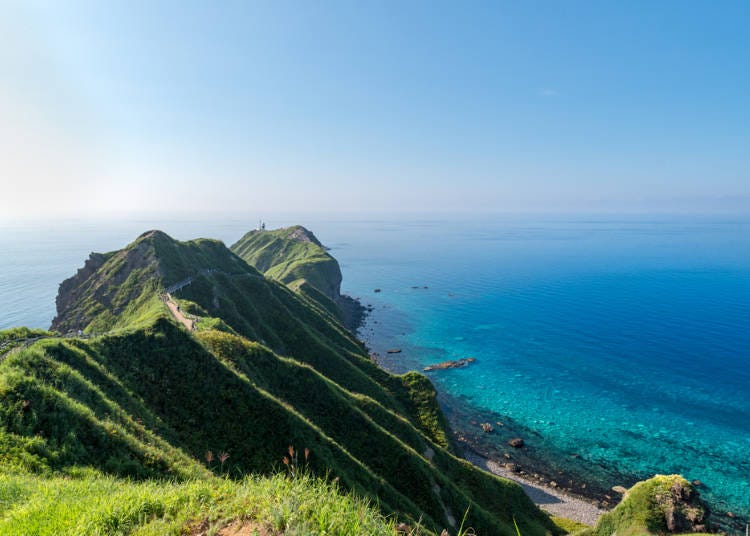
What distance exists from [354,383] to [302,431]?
30455 mm

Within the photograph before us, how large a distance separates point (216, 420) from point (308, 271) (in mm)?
118187

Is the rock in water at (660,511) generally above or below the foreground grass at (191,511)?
below

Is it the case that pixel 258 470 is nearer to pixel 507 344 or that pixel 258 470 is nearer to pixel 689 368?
pixel 507 344

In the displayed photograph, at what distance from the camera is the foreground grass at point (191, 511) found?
6812mm

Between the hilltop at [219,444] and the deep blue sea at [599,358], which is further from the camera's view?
the deep blue sea at [599,358]

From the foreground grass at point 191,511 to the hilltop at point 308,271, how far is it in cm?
10277

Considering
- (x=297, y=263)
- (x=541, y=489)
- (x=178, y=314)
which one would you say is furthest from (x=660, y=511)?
(x=297, y=263)

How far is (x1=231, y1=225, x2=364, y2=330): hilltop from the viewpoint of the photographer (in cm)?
11931

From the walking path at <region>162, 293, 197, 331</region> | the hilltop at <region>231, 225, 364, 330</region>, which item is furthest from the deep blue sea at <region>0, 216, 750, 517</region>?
the walking path at <region>162, 293, 197, 331</region>

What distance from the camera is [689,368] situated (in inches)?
3263

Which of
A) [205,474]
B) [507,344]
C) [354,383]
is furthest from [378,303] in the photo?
[205,474]

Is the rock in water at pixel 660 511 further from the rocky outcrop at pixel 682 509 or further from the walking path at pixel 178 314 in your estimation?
the walking path at pixel 178 314

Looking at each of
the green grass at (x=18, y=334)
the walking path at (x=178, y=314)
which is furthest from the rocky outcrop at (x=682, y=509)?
the green grass at (x=18, y=334)

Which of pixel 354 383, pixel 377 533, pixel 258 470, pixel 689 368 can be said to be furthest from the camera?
pixel 689 368
